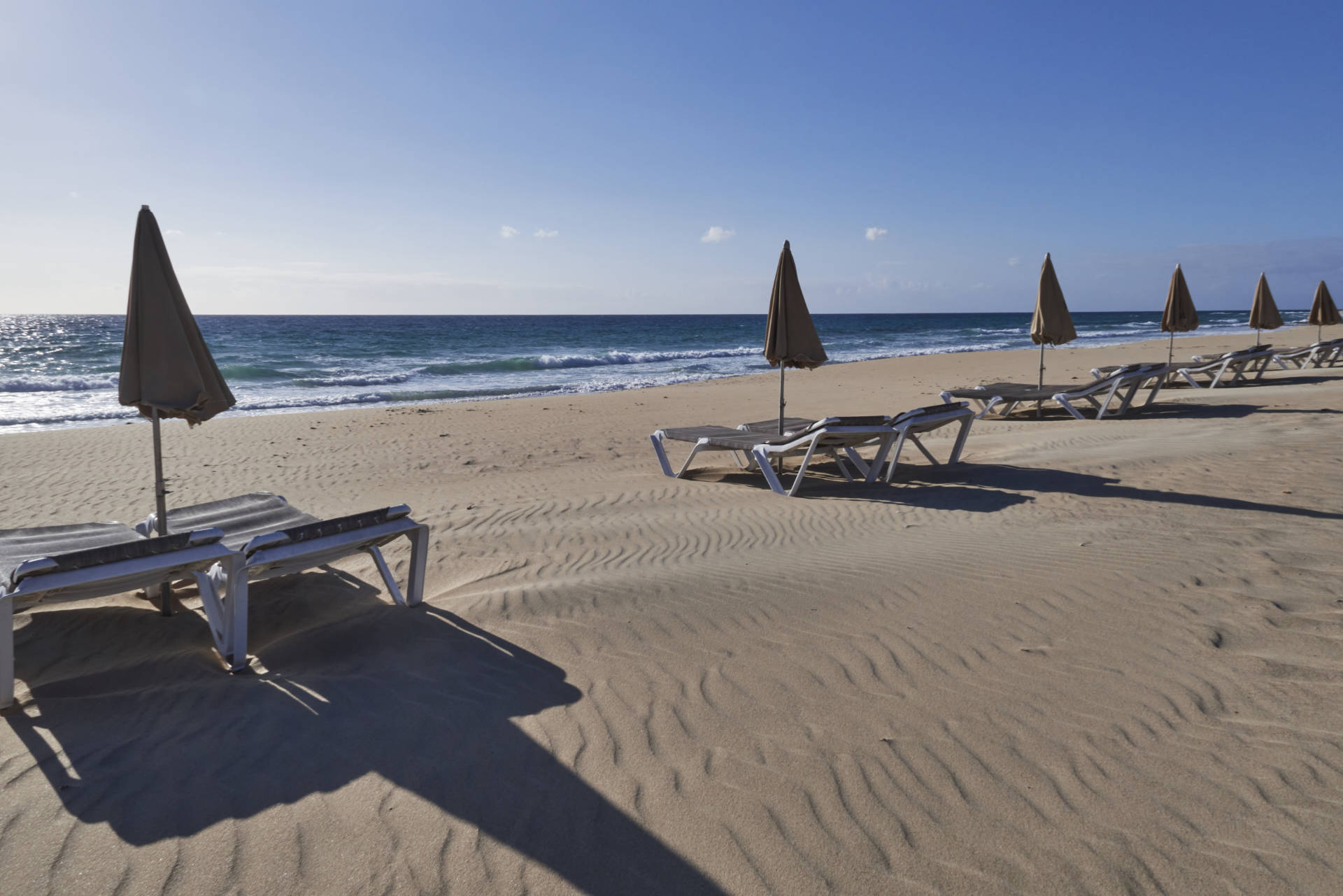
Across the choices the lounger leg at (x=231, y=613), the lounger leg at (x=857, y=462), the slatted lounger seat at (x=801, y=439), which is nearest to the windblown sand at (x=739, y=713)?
the lounger leg at (x=231, y=613)

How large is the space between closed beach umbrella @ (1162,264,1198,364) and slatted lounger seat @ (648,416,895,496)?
10000mm

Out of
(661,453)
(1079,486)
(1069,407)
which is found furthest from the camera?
(1069,407)

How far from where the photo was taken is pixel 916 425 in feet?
24.0

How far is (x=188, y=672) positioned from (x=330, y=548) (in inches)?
30.9

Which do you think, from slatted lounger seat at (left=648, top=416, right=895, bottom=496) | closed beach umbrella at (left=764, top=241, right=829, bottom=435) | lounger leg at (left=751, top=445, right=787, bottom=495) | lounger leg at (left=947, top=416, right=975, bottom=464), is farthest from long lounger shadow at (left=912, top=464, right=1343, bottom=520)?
closed beach umbrella at (left=764, top=241, right=829, bottom=435)

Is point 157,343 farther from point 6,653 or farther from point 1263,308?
point 1263,308

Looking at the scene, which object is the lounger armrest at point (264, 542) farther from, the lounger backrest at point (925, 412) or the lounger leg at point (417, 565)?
the lounger backrest at point (925, 412)

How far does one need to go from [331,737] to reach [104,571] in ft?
4.26

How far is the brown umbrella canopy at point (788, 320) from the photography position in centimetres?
759

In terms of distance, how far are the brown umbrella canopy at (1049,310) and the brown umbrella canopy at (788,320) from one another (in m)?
5.91

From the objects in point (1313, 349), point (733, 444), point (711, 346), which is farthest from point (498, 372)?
point (1313, 349)

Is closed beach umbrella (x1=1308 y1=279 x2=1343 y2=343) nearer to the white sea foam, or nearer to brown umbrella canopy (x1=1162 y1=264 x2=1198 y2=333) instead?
brown umbrella canopy (x1=1162 y1=264 x2=1198 y2=333)

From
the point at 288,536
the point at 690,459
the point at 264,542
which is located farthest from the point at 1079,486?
the point at 264,542

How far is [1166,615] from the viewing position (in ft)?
12.5
